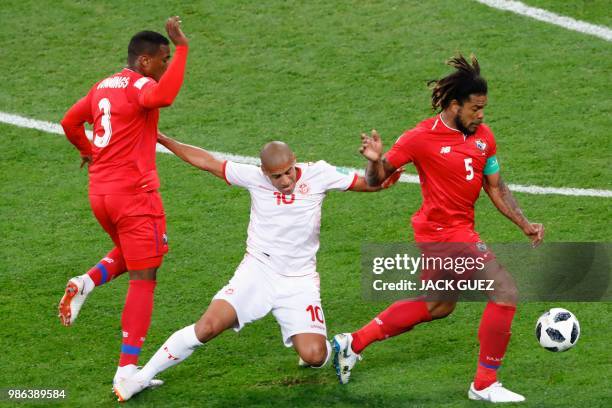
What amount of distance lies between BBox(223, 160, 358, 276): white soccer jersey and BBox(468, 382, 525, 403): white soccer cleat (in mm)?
1374

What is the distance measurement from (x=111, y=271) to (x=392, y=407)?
89.4 inches

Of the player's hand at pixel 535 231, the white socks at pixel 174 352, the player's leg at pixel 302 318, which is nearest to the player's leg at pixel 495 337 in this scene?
the player's hand at pixel 535 231

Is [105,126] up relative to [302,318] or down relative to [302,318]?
A: up

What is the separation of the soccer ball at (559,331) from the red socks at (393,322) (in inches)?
29.7

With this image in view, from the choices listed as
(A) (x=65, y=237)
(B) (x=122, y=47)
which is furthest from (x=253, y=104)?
(A) (x=65, y=237)

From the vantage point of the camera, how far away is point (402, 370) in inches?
344

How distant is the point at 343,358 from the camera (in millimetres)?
8570

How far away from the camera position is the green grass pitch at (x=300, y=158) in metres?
8.70

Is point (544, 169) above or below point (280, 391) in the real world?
above

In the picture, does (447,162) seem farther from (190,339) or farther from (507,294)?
(190,339)

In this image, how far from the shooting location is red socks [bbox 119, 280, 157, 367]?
847 cm

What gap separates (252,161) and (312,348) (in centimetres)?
368

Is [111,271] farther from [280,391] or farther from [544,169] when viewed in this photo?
[544,169]

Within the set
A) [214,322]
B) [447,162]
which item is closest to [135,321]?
[214,322]
